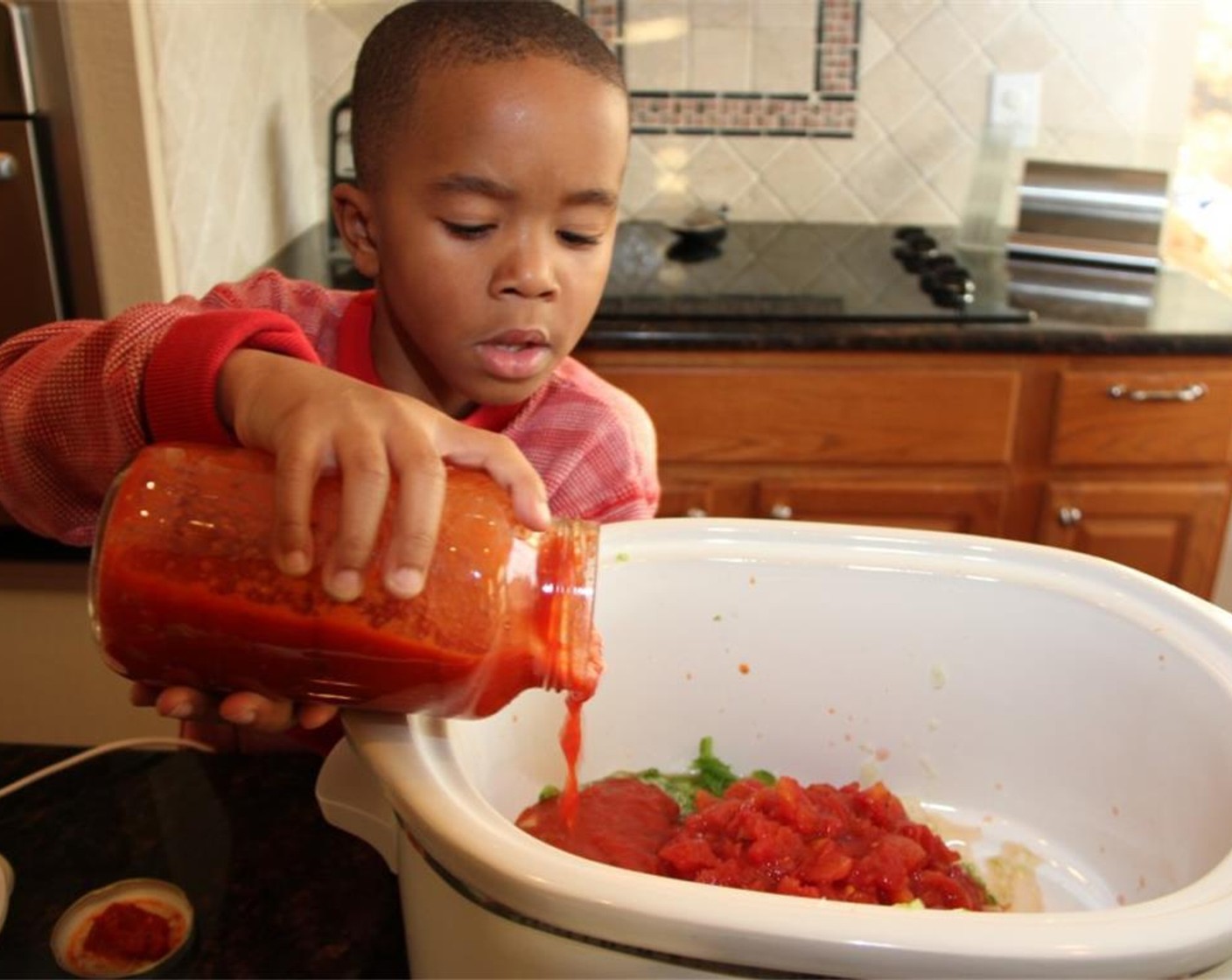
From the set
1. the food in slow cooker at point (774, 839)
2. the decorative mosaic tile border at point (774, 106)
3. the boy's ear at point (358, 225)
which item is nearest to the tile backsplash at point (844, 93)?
the decorative mosaic tile border at point (774, 106)

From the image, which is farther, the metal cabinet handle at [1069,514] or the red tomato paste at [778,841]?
the metal cabinet handle at [1069,514]

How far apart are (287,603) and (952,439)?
1.40 metres

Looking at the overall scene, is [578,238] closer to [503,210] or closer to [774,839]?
[503,210]

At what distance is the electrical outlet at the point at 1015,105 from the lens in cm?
212

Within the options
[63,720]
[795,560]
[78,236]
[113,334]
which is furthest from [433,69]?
[63,720]

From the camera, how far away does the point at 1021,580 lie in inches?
28.3

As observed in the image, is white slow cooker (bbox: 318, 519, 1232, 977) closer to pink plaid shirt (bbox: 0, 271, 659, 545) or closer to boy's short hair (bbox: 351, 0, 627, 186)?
pink plaid shirt (bbox: 0, 271, 659, 545)

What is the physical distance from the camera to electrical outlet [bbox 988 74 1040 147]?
6.96ft

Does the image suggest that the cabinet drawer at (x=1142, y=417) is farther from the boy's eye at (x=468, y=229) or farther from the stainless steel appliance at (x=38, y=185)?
the stainless steel appliance at (x=38, y=185)

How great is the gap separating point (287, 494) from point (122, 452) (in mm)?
201

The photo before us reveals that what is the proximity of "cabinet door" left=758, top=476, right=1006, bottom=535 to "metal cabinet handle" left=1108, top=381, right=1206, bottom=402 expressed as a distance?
21 cm

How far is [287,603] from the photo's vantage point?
0.46m

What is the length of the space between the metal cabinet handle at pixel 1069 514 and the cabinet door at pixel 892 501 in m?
0.09

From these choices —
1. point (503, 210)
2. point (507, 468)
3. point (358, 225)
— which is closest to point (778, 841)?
point (507, 468)
